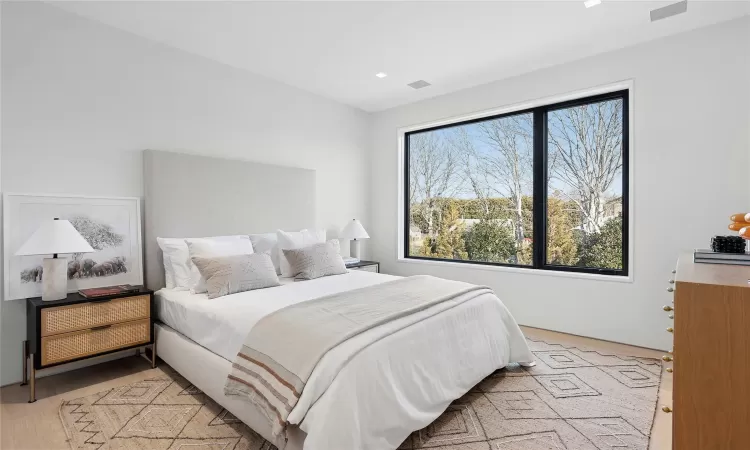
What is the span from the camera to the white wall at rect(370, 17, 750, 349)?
9.33ft

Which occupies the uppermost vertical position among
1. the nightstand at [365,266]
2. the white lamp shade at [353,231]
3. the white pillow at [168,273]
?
the white lamp shade at [353,231]

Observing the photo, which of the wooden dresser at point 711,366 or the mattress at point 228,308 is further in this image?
the mattress at point 228,308

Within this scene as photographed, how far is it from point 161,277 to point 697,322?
3.41 meters

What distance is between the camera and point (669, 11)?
270 centimetres

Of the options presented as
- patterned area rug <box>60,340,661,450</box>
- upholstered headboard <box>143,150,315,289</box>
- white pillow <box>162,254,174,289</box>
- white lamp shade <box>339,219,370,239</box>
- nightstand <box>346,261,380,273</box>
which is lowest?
patterned area rug <box>60,340,661,450</box>

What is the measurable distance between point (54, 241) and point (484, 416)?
9.38ft

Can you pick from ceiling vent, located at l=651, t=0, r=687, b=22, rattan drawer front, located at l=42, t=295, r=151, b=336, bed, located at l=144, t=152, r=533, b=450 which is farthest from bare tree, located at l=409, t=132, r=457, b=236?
rattan drawer front, located at l=42, t=295, r=151, b=336

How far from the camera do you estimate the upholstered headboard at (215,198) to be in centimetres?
304

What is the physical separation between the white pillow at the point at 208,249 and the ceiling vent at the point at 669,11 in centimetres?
371

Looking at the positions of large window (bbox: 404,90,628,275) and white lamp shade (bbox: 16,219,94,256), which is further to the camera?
large window (bbox: 404,90,628,275)

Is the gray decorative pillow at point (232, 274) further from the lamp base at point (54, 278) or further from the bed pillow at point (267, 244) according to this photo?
the lamp base at point (54, 278)

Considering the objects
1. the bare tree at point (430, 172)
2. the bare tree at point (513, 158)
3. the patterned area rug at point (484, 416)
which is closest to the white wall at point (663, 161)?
the bare tree at point (513, 158)

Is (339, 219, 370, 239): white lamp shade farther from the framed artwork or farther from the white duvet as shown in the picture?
the framed artwork

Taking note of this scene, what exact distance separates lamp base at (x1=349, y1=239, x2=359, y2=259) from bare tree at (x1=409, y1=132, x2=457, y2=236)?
96cm
